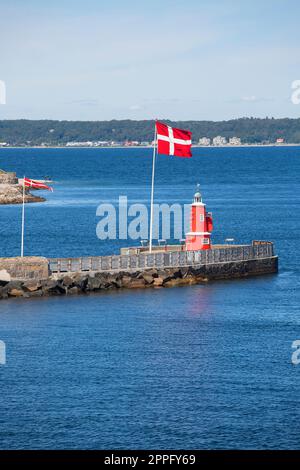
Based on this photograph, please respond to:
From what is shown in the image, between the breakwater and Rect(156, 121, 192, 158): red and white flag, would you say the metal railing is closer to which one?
the breakwater

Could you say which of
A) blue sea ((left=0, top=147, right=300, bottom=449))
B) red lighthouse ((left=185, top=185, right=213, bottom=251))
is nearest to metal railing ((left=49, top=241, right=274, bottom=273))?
red lighthouse ((left=185, top=185, right=213, bottom=251))

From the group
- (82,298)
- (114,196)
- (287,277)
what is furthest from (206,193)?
(82,298)

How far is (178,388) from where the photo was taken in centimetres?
4369

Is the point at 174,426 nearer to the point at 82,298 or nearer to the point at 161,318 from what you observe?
the point at 161,318

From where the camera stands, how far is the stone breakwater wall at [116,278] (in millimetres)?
60906

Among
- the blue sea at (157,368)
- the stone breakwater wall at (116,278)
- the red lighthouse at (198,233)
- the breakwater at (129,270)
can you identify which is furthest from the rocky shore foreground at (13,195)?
the red lighthouse at (198,233)

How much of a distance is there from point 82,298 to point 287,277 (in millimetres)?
14210

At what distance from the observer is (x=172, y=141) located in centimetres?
6725

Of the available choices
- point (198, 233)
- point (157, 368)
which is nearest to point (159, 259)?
point (198, 233)

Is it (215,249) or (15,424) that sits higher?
(215,249)

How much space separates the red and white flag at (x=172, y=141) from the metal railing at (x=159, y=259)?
18.1ft

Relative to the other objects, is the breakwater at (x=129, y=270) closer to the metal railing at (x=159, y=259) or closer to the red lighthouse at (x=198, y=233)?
the metal railing at (x=159, y=259)

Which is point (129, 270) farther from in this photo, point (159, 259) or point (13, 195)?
point (13, 195)

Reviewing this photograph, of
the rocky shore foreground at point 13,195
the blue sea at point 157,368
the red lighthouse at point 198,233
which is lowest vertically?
the blue sea at point 157,368
